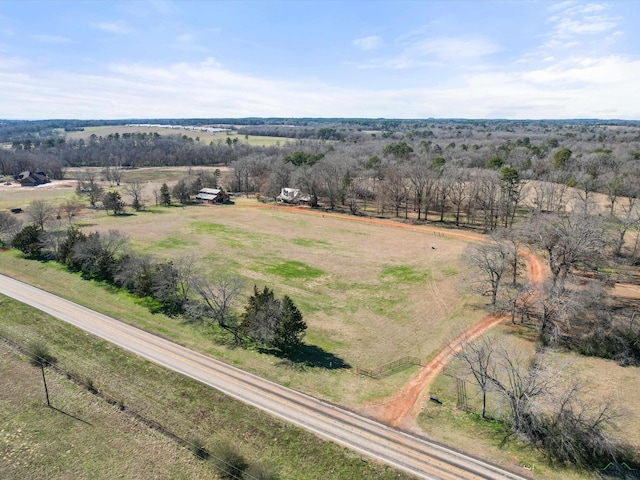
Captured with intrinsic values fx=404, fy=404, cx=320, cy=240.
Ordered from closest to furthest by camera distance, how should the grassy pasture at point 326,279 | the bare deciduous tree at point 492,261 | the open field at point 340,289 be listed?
the open field at point 340,289 → the grassy pasture at point 326,279 → the bare deciduous tree at point 492,261

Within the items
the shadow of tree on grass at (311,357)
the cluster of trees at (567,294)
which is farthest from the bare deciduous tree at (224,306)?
the cluster of trees at (567,294)

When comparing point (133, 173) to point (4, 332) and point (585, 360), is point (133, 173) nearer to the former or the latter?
point (4, 332)

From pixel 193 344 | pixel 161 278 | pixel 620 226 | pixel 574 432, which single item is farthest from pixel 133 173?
pixel 574 432

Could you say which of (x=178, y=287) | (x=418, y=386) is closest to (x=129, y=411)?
(x=418, y=386)

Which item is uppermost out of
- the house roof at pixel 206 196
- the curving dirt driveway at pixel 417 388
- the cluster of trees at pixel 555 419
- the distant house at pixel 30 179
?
the distant house at pixel 30 179

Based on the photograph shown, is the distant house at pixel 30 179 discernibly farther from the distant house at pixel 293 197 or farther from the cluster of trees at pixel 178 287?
the distant house at pixel 293 197
